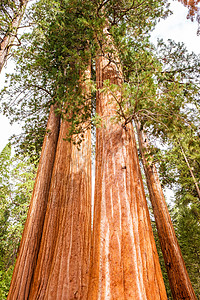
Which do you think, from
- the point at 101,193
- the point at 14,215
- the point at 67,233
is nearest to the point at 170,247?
the point at 67,233

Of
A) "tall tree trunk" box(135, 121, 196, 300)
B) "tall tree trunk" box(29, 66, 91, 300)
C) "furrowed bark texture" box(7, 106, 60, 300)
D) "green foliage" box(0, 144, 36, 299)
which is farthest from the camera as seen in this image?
"green foliage" box(0, 144, 36, 299)

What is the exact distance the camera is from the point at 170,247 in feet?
16.0

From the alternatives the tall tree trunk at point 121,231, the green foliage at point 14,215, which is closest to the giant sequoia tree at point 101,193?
the tall tree trunk at point 121,231

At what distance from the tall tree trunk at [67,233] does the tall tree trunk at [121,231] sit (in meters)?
0.98

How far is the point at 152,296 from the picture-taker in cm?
117

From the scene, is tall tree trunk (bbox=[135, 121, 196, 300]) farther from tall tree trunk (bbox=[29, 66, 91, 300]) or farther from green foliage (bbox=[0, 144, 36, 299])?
green foliage (bbox=[0, 144, 36, 299])

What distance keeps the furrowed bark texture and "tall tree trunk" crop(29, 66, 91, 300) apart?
36 centimetres

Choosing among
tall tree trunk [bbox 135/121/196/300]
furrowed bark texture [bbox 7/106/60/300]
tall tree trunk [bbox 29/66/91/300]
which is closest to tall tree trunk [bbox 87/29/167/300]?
tall tree trunk [bbox 29/66/91/300]

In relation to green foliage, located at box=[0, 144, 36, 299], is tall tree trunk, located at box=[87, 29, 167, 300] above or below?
below

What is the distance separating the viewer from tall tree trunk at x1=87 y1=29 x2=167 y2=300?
1195 mm

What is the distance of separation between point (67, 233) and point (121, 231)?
140 centimetres

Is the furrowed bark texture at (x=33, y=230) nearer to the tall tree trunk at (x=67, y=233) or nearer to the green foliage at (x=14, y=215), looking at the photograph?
the tall tree trunk at (x=67, y=233)

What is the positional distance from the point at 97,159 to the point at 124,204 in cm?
67

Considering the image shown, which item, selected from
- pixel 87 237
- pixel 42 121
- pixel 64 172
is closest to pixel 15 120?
pixel 42 121
